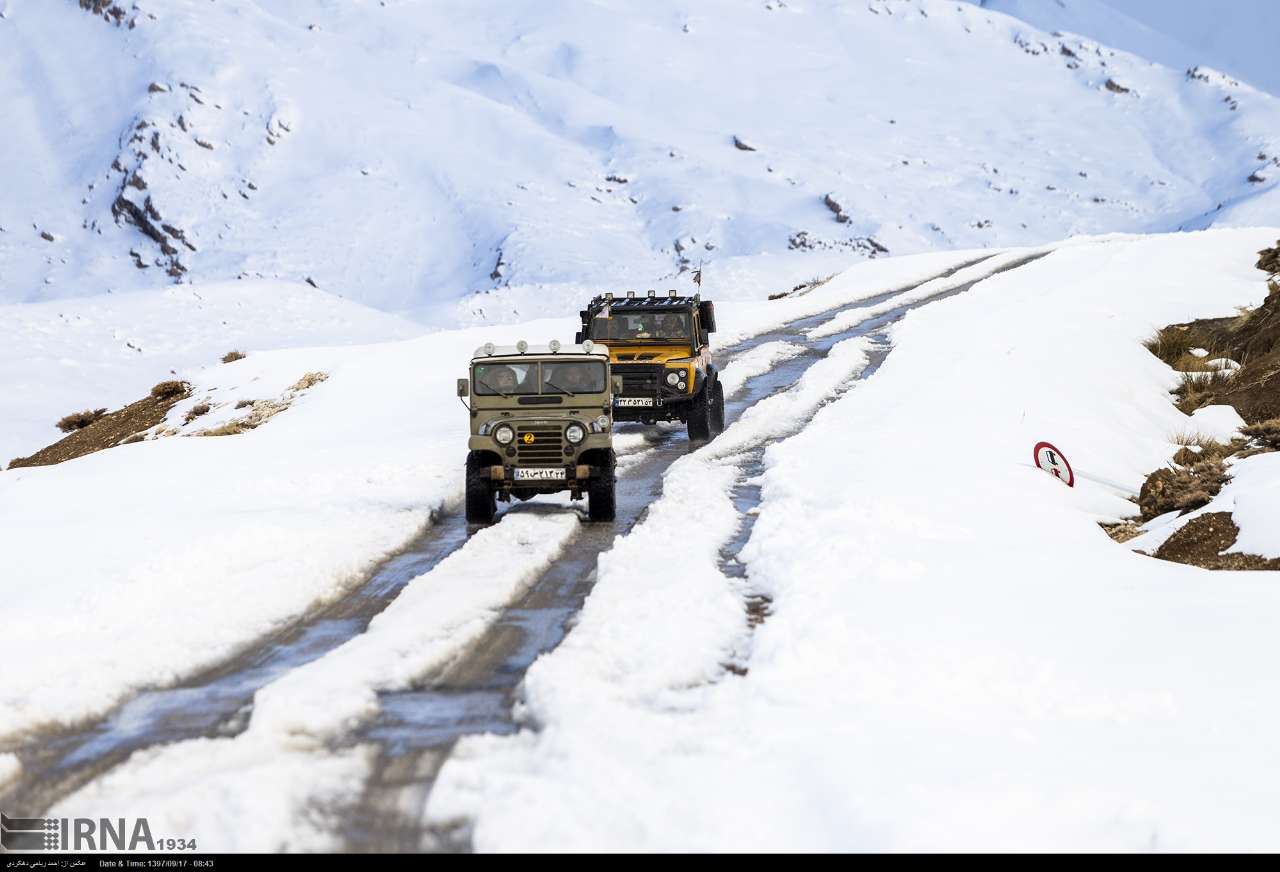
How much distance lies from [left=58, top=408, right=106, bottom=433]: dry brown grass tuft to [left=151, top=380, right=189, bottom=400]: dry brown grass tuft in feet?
6.65

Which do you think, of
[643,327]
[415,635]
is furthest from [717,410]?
[415,635]

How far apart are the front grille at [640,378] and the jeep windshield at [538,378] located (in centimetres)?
535

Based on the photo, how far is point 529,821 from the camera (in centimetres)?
583

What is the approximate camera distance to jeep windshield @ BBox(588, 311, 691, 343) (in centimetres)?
2055

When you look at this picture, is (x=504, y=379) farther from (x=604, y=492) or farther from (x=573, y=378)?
Result: (x=604, y=492)

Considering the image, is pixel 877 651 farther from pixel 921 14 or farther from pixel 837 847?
pixel 921 14

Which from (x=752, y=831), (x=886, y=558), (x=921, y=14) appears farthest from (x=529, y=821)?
(x=921, y=14)

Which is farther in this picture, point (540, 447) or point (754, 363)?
point (754, 363)

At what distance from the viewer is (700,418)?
65.2 feet

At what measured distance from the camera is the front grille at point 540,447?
13938 mm

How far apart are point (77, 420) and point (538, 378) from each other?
75.4 ft

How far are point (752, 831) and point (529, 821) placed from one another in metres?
1.10

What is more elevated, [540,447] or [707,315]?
[707,315]

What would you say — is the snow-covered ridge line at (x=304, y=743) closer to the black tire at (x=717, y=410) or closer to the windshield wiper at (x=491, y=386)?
the windshield wiper at (x=491, y=386)
